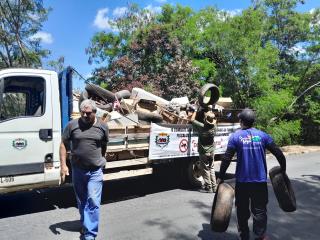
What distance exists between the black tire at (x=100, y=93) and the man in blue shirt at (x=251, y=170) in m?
4.08

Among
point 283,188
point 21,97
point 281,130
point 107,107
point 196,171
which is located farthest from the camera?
point 281,130

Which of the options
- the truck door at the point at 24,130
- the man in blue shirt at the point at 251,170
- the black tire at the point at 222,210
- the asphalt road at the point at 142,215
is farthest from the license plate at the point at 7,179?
the man in blue shirt at the point at 251,170

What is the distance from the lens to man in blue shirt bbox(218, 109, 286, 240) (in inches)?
202

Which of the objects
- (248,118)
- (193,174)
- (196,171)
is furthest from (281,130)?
(248,118)

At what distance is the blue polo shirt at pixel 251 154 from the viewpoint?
5.13 m

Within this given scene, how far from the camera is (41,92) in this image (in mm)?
6922

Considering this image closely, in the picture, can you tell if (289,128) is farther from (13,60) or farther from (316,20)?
(13,60)

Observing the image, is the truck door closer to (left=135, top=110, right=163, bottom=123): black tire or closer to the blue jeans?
the blue jeans

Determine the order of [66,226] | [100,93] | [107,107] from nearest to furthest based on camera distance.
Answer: [66,226], [107,107], [100,93]

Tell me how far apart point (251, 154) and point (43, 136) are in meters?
3.27

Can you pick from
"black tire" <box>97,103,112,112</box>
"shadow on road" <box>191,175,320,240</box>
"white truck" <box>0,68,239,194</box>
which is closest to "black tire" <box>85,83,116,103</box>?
"black tire" <box>97,103,112,112</box>

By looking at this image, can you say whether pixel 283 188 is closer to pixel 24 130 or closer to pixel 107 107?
pixel 24 130

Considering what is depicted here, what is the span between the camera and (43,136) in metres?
6.64

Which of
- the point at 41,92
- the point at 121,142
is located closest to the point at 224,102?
the point at 121,142
